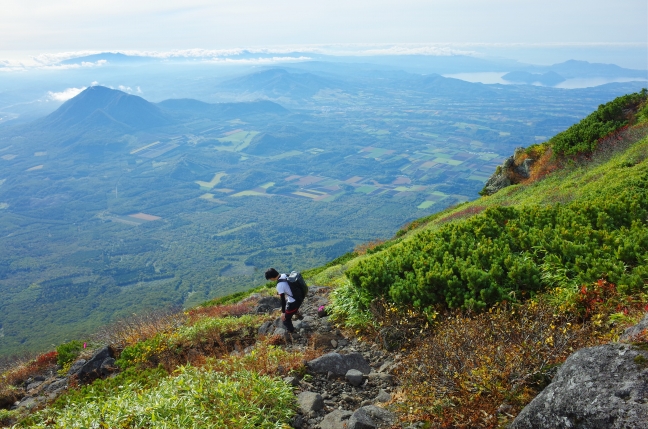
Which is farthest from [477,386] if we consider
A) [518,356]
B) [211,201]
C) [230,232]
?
[211,201]

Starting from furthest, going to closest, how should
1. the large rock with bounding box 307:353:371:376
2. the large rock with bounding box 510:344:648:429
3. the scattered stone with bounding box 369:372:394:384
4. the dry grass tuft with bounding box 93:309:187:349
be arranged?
the dry grass tuft with bounding box 93:309:187:349 < the large rock with bounding box 307:353:371:376 < the scattered stone with bounding box 369:372:394:384 < the large rock with bounding box 510:344:648:429

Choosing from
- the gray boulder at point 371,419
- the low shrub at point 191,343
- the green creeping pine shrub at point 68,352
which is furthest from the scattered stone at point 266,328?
the green creeping pine shrub at point 68,352

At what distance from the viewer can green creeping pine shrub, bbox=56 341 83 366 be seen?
1285 centimetres

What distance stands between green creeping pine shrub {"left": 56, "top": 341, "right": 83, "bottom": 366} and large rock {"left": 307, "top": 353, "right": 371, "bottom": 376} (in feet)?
30.3

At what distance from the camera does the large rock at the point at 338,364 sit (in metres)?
7.20

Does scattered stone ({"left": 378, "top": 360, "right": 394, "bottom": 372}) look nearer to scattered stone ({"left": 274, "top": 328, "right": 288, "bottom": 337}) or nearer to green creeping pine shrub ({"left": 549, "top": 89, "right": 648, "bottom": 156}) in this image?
scattered stone ({"left": 274, "top": 328, "right": 288, "bottom": 337})

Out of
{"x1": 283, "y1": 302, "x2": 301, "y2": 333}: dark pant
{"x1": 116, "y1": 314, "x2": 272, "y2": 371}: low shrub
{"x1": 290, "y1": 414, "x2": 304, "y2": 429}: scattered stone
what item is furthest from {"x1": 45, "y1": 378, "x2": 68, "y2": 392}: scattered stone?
{"x1": 290, "y1": 414, "x2": 304, "y2": 429}: scattered stone

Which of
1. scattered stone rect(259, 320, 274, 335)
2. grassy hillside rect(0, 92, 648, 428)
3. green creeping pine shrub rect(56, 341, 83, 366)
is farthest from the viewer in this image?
green creeping pine shrub rect(56, 341, 83, 366)

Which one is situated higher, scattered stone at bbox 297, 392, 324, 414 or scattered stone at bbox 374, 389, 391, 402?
scattered stone at bbox 297, 392, 324, 414


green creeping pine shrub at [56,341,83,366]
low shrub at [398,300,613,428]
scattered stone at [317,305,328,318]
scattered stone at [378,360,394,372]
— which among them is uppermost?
low shrub at [398,300,613,428]

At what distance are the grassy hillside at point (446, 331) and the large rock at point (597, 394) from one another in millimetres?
822

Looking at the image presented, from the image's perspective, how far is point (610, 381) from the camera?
3.62 metres

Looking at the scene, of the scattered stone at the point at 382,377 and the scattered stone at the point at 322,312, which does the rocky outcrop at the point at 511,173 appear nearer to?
the scattered stone at the point at 322,312

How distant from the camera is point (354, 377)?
691cm
